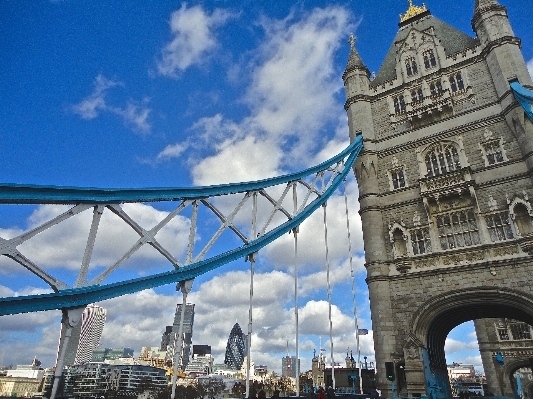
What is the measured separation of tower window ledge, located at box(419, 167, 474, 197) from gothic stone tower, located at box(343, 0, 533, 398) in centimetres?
5

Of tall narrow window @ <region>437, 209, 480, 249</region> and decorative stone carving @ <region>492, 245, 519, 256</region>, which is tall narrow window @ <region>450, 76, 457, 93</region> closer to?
tall narrow window @ <region>437, 209, 480, 249</region>

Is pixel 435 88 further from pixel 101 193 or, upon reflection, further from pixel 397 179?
pixel 101 193

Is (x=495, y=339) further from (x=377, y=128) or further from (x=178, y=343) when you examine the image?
(x=178, y=343)

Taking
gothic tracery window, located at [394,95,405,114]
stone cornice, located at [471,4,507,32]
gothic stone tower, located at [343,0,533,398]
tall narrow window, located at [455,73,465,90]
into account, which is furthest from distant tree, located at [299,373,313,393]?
stone cornice, located at [471,4,507,32]

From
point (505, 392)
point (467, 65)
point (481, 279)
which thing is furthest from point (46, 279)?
point (505, 392)

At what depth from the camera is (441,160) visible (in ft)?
67.3

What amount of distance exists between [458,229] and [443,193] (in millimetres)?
1892

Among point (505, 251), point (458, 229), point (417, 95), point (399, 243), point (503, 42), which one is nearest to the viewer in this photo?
point (505, 251)

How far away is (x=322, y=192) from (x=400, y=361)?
840 centimetres

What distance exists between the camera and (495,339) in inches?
1411

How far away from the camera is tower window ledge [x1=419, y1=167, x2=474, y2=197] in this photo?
18.7m

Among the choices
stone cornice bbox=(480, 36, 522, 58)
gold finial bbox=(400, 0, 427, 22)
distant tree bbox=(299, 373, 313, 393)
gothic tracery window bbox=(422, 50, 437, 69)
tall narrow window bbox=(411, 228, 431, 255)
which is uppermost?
gold finial bbox=(400, 0, 427, 22)

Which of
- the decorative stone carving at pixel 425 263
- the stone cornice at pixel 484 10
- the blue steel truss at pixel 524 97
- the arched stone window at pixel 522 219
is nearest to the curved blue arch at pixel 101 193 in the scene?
the decorative stone carving at pixel 425 263

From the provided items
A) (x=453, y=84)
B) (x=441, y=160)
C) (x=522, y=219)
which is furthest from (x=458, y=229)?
(x=453, y=84)
